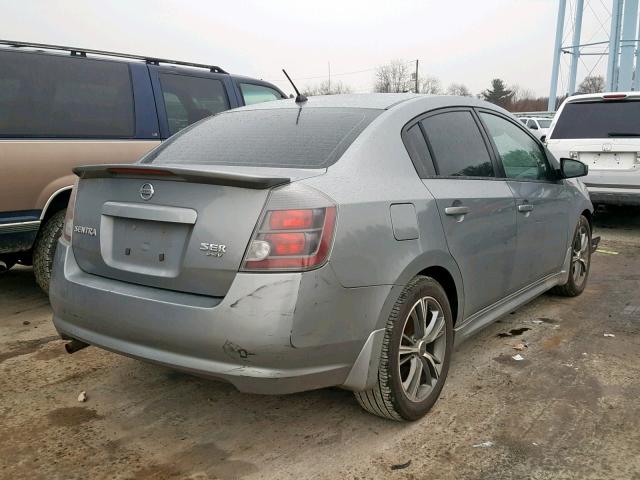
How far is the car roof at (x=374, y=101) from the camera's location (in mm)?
3168

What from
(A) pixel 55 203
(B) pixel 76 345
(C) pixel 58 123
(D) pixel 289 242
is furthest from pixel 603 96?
(B) pixel 76 345

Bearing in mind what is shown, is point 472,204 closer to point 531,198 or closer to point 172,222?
point 531,198

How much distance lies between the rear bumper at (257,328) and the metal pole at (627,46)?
28.1m

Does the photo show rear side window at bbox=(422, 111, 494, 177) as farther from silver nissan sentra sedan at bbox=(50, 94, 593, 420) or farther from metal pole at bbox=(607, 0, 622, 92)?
metal pole at bbox=(607, 0, 622, 92)

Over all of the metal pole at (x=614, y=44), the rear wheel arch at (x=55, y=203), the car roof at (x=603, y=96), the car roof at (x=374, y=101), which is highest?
the metal pole at (x=614, y=44)

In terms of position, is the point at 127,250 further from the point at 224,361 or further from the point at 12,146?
the point at 12,146

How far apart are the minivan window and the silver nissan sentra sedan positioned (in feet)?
0.96

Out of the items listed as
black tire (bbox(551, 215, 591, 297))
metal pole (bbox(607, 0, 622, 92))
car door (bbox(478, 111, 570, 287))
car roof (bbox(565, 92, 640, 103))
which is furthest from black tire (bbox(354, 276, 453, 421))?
metal pole (bbox(607, 0, 622, 92))

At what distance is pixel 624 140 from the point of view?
7371 mm

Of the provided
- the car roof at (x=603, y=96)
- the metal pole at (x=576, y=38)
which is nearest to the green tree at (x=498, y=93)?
the metal pole at (x=576, y=38)

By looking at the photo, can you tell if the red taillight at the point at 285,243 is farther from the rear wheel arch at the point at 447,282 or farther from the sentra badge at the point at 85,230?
the sentra badge at the point at 85,230

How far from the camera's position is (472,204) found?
320 centimetres

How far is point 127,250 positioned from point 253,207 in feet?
2.26

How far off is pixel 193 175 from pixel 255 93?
4320mm
